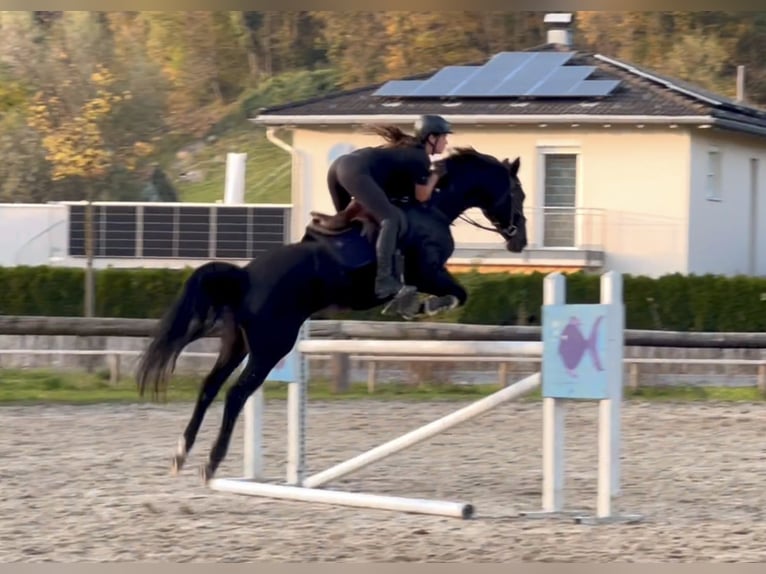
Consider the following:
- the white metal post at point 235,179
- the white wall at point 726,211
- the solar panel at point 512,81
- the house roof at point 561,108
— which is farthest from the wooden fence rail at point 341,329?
the white metal post at point 235,179

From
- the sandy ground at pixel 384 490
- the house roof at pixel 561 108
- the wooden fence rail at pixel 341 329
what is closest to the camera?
the sandy ground at pixel 384 490

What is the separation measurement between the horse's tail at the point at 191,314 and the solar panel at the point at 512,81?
15857mm

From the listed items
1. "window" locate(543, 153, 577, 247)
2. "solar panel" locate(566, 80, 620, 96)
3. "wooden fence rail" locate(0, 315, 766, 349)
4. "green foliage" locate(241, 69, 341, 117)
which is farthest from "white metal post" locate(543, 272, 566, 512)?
"green foliage" locate(241, 69, 341, 117)

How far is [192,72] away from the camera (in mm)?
54562

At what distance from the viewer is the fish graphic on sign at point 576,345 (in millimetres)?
6969

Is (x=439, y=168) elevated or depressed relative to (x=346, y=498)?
elevated

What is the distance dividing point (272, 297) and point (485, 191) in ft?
4.36

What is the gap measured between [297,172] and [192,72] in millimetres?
32046

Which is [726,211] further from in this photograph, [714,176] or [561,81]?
[561,81]

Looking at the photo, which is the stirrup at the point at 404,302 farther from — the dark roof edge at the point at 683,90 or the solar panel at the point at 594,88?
the dark roof edge at the point at 683,90

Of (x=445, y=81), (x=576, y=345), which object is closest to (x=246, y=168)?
(x=445, y=81)

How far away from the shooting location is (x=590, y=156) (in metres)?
22.6

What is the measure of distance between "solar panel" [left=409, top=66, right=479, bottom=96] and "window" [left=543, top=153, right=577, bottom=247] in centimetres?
228

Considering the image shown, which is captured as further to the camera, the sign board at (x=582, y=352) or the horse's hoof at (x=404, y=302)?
the horse's hoof at (x=404, y=302)
